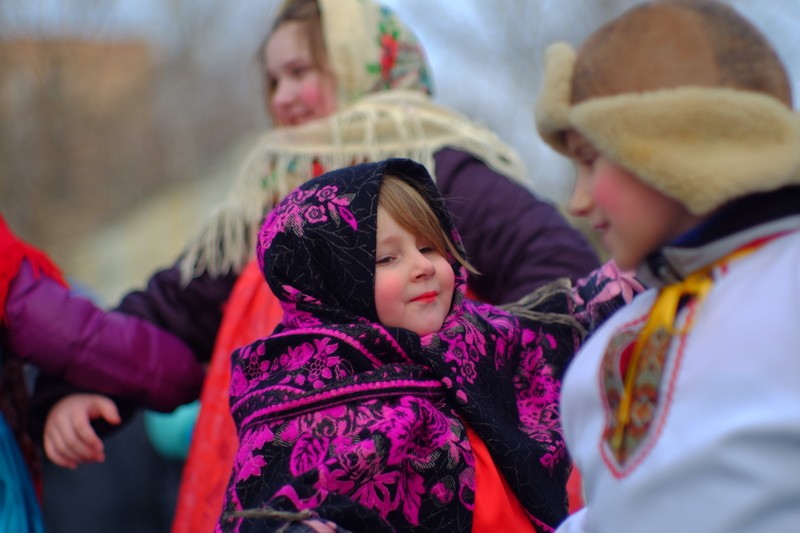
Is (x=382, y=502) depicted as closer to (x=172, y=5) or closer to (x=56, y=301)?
(x=56, y=301)

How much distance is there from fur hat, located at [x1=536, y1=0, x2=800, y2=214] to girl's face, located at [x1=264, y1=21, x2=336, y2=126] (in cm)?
144

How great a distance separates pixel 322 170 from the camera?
90.0 inches

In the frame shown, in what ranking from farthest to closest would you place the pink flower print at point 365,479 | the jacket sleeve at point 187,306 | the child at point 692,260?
the jacket sleeve at point 187,306
the pink flower print at point 365,479
the child at point 692,260

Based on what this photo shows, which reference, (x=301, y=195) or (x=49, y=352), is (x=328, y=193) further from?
(x=49, y=352)

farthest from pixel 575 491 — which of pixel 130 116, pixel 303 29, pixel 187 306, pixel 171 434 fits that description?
pixel 130 116

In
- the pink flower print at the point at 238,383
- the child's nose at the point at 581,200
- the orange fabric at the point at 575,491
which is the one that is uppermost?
the child's nose at the point at 581,200

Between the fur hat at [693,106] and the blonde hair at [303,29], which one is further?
the blonde hair at [303,29]

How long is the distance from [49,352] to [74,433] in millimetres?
188

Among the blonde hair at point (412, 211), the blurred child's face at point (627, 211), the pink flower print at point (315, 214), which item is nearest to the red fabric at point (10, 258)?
the pink flower print at point (315, 214)

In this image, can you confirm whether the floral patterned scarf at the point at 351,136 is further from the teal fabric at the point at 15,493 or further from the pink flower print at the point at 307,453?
the pink flower print at the point at 307,453

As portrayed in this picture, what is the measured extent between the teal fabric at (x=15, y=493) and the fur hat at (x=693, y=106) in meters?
1.41

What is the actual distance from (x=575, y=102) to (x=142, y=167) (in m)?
14.7

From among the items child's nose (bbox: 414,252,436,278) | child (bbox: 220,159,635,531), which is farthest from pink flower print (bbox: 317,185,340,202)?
child's nose (bbox: 414,252,436,278)

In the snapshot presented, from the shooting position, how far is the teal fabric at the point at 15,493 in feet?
6.13
